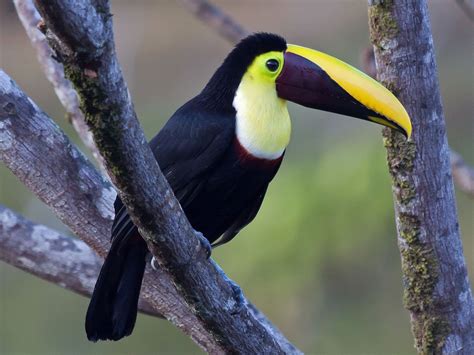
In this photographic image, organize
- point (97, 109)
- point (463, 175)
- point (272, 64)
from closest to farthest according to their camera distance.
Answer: point (97, 109)
point (272, 64)
point (463, 175)

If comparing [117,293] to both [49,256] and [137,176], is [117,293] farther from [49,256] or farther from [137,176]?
[137,176]

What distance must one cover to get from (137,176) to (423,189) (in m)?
0.82

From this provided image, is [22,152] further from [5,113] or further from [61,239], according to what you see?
A: [61,239]

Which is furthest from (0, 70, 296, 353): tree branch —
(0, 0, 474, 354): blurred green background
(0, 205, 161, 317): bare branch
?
(0, 0, 474, 354): blurred green background

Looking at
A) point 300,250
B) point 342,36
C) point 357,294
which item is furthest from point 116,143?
point 342,36

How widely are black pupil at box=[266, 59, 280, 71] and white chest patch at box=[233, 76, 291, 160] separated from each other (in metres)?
0.04

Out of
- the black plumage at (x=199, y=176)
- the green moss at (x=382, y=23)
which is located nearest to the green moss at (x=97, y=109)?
the black plumage at (x=199, y=176)

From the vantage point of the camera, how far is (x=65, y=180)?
2551 millimetres

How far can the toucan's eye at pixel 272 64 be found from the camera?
8.50ft

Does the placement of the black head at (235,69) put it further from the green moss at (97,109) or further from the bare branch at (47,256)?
Result: the green moss at (97,109)

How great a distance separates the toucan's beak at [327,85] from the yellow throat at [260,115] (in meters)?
0.04

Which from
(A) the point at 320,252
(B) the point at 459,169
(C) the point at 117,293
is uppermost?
(A) the point at 320,252

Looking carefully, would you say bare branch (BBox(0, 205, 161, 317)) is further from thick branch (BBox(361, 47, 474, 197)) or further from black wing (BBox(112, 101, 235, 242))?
thick branch (BBox(361, 47, 474, 197))

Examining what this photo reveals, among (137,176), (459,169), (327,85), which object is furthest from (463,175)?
(137,176)
